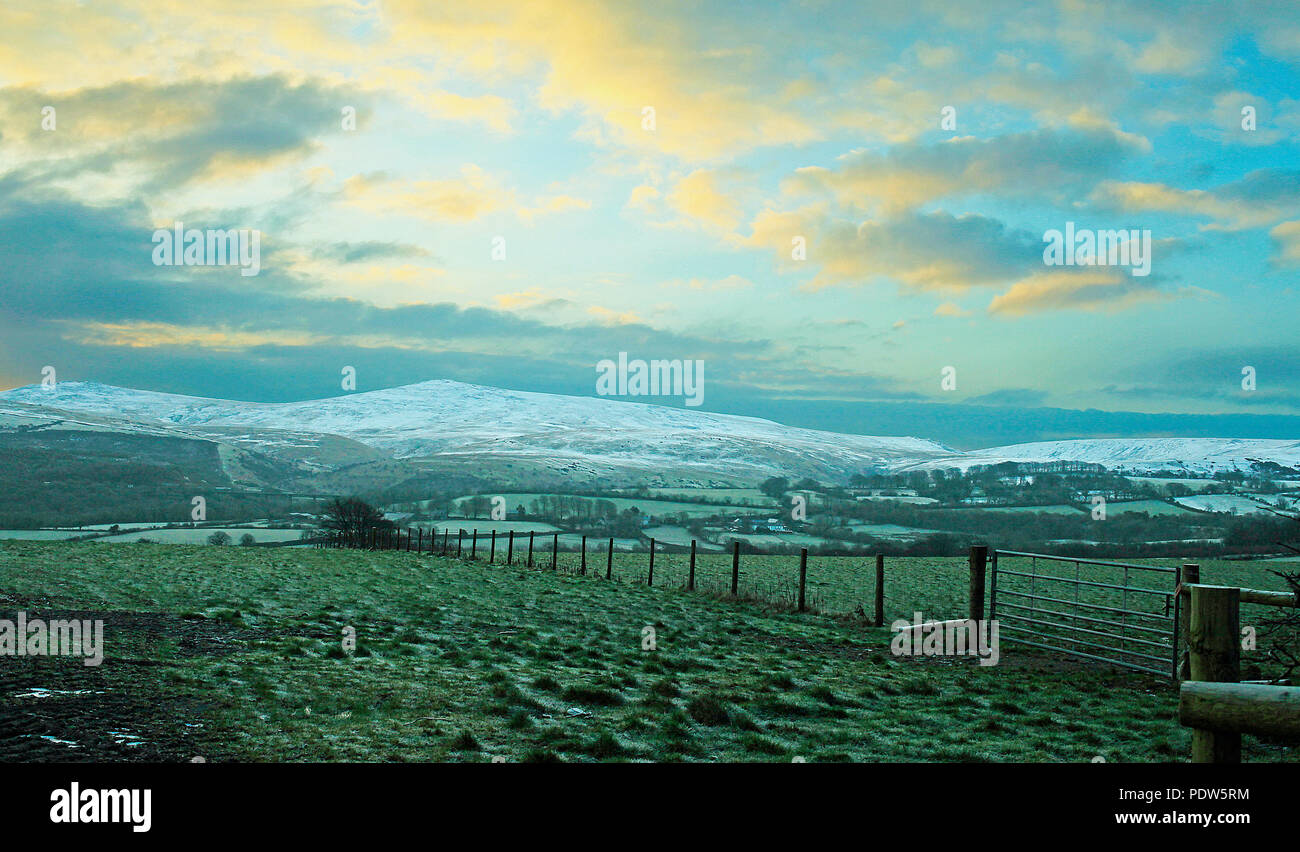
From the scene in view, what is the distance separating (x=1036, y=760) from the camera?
23.6 feet

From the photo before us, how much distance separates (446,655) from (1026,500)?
13030 centimetres

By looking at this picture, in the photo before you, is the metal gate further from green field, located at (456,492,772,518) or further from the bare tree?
green field, located at (456,492,772,518)

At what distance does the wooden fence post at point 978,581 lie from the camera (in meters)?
16.4

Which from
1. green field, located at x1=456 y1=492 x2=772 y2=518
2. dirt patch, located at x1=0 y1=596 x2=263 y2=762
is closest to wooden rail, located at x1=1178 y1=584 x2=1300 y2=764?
dirt patch, located at x1=0 y1=596 x2=263 y2=762

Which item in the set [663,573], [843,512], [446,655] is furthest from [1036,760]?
[843,512]

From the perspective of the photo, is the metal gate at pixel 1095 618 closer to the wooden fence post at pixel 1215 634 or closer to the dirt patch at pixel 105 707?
the wooden fence post at pixel 1215 634

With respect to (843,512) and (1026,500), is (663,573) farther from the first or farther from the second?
(1026,500)

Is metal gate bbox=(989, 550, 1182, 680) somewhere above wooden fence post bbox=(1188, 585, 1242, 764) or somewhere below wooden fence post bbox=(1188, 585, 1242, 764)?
below

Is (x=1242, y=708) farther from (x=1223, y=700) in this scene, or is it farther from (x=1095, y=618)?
(x=1095, y=618)

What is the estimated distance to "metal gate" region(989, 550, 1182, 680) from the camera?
13.7 metres

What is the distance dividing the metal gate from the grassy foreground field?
763mm

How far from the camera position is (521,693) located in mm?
9094
